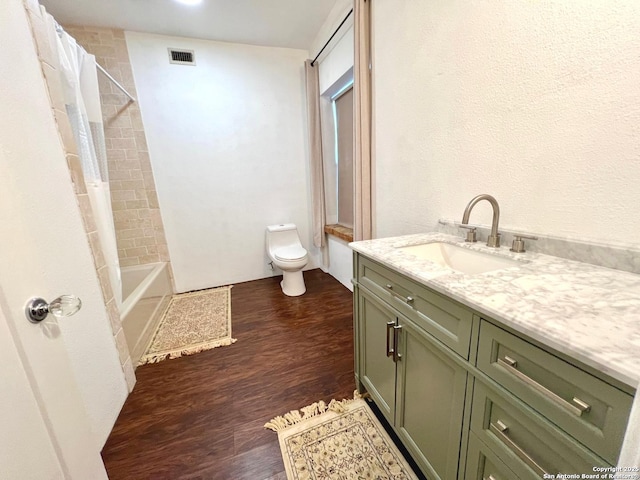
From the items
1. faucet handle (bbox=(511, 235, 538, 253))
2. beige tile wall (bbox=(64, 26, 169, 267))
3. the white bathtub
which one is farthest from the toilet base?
faucet handle (bbox=(511, 235, 538, 253))

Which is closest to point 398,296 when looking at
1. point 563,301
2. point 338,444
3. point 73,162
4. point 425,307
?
point 425,307

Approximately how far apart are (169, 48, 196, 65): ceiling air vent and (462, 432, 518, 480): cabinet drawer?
3291 mm

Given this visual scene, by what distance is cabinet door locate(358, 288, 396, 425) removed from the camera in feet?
3.42

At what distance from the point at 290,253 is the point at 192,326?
43.9 inches

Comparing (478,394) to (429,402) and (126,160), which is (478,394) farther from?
(126,160)

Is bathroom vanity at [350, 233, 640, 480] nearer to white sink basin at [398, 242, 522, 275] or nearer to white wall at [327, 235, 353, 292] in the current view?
white sink basin at [398, 242, 522, 275]

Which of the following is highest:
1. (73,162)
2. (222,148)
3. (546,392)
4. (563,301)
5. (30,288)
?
(222,148)

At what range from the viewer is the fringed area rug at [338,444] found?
1.04 meters

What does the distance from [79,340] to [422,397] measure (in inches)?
58.5

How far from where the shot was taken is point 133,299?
72.4 inches

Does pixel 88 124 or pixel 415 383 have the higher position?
pixel 88 124

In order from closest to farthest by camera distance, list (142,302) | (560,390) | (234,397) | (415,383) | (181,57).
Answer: (560,390) < (415,383) < (234,397) < (142,302) < (181,57)

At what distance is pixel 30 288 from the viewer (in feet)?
1.83

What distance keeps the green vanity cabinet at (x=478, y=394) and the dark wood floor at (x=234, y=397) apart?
1.83 feet
